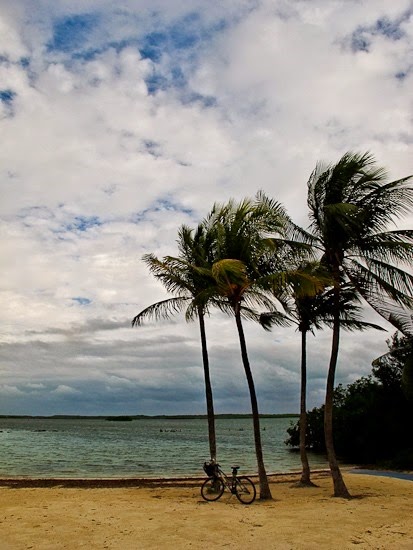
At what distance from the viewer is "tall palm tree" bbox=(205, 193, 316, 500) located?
43.6 feet

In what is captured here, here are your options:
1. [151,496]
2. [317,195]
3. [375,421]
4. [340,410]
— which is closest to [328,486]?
[151,496]

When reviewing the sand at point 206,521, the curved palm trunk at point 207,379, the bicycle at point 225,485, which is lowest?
the sand at point 206,521

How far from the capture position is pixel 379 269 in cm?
1320

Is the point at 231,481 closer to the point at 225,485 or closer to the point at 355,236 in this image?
the point at 225,485

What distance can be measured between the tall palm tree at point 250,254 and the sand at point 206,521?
2.09m

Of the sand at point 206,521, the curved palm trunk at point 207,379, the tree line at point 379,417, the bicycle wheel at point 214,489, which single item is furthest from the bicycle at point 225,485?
the tree line at point 379,417

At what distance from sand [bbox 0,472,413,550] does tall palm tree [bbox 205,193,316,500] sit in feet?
6.84

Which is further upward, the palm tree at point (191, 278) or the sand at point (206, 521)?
the palm tree at point (191, 278)

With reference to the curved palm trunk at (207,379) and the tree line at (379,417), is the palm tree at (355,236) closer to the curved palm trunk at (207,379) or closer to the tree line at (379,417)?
the curved palm trunk at (207,379)

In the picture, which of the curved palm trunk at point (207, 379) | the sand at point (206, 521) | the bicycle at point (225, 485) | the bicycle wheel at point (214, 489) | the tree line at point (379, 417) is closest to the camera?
the sand at point (206, 521)

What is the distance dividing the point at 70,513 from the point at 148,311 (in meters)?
6.40

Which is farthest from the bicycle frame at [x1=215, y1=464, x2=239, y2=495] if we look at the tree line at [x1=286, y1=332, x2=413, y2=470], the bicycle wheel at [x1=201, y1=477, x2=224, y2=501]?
the tree line at [x1=286, y1=332, x2=413, y2=470]

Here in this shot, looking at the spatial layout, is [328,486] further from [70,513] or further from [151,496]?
[70,513]

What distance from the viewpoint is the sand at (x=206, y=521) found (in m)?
8.45
